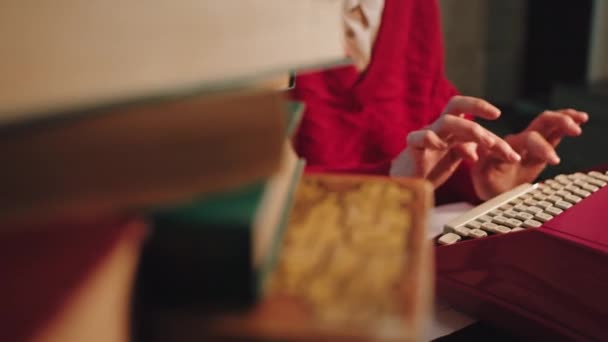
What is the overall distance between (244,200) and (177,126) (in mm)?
37

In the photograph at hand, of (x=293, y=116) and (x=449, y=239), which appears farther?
(x=449, y=239)

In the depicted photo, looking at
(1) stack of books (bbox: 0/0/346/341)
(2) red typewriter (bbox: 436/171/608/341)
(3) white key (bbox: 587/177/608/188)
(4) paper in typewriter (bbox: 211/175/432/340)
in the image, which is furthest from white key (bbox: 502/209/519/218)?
(1) stack of books (bbox: 0/0/346/341)

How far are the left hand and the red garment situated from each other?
0.07 metres

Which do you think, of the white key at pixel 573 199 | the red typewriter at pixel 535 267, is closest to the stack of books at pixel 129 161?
the red typewriter at pixel 535 267

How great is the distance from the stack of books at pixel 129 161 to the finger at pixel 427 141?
269mm

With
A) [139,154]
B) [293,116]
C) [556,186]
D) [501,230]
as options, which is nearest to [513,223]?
[501,230]

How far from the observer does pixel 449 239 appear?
1.58 ft

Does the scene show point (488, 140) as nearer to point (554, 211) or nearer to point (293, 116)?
point (554, 211)

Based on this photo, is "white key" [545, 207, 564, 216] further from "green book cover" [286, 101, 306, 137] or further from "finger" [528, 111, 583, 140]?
"green book cover" [286, 101, 306, 137]

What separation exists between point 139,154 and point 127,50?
0.04m

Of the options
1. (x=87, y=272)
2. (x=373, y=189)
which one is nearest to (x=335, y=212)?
(x=373, y=189)

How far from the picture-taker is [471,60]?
1.61 metres

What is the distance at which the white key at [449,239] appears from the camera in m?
0.48

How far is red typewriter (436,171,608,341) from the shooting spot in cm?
40
